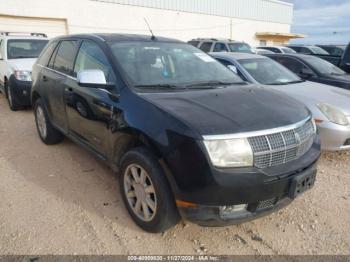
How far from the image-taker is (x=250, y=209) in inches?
89.8

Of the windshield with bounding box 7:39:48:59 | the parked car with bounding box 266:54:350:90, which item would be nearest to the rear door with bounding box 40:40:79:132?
the windshield with bounding box 7:39:48:59

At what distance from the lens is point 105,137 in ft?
9.87

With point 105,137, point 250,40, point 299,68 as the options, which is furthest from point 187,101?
point 250,40

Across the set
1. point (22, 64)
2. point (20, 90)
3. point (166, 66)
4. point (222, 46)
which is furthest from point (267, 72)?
point (222, 46)

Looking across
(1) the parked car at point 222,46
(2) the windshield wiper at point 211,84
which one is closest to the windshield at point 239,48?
(1) the parked car at point 222,46

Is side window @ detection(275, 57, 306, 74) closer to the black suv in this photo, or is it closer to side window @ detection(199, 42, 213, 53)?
the black suv

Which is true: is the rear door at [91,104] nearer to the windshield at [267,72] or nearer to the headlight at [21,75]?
the windshield at [267,72]

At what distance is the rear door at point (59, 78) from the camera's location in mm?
Result: 3791

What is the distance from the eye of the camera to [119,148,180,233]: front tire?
233 centimetres

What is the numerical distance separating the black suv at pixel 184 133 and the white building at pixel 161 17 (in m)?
14.3

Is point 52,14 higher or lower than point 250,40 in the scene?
higher

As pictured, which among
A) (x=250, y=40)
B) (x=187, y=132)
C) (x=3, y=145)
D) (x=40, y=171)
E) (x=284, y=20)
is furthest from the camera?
(x=284, y=20)

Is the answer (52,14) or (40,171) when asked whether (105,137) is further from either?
(52,14)

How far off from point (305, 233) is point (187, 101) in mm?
1611
